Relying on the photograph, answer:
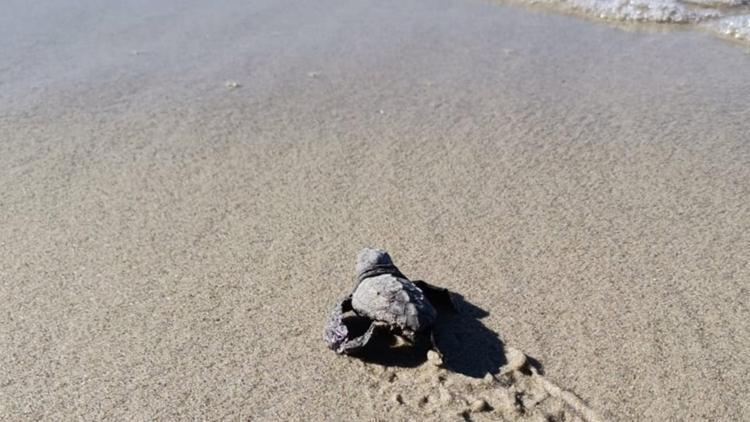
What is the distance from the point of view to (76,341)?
9.98 feet

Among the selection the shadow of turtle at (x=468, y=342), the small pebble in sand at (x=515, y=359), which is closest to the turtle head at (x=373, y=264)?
the shadow of turtle at (x=468, y=342)

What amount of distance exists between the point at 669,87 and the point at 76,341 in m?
4.07

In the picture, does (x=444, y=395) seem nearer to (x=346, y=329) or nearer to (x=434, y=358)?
(x=434, y=358)

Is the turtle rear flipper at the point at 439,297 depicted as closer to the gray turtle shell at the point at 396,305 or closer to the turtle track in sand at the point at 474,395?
the gray turtle shell at the point at 396,305

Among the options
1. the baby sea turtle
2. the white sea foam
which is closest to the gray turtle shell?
the baby sea turtle

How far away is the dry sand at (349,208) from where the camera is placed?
2865 millimetres

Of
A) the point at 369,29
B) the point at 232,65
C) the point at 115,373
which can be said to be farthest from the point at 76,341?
the point at 369,29

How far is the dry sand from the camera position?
2.87m

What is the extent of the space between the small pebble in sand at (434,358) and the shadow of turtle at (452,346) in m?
0.03

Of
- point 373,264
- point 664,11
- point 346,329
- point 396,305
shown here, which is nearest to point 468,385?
point 396,305

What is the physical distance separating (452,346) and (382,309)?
1.08 ft

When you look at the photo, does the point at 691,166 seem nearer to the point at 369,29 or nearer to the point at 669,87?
the point at 669,87

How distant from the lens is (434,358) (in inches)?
115

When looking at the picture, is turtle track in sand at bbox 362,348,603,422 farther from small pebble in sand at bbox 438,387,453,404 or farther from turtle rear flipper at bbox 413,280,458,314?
turtle rear flipper at bbox 413,280,458,314
